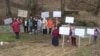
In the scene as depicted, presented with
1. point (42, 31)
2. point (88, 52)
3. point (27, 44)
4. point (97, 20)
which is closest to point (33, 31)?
point (42, 31)

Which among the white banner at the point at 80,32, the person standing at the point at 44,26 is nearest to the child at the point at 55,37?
the white banner at the point at 80,32

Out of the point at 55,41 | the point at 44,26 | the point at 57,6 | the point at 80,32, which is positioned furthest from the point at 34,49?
the point at 57,6

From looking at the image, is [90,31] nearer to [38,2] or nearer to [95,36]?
[95,36]

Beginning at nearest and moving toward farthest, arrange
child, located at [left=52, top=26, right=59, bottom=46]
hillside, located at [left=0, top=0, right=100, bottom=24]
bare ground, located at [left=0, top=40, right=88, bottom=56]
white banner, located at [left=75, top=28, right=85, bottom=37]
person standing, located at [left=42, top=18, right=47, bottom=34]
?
bare ground, located at [left=0, top=40, right=88, bottom=56]
white banner, located at [left=75, top=28, right=85, bottom=37]
child, located at [left=52, top=26, right=59, bottom=46]
person standing, located at [left=42, top=18, right=47, bottom=34]
hillside, located at [left=0, top=0, right=100, bottom=24]

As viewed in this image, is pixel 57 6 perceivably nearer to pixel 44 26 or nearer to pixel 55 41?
pixel 44 26

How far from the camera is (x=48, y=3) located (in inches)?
1875

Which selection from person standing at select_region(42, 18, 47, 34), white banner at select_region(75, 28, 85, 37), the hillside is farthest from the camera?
the hillside

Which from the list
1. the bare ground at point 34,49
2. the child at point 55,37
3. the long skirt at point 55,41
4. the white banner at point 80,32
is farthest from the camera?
the long skirt at point 55,41

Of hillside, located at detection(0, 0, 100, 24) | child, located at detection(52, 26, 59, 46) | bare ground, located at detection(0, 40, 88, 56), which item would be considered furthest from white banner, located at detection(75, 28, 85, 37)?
hillside, located at detection(0, 0, 100, 24)

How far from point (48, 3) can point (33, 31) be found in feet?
42.7

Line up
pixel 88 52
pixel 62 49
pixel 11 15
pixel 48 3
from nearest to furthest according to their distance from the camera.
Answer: pixel 88 52, pixel 62 49, pixel 11 15, pixel 48 3

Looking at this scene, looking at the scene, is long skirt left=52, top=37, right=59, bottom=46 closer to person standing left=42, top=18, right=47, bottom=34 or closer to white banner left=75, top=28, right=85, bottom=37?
white banner left=75, top=28, right=85, bottom=37

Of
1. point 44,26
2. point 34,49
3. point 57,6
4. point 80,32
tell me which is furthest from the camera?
point 57,6

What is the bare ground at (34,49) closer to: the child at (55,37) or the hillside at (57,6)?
the child at (55,37)
